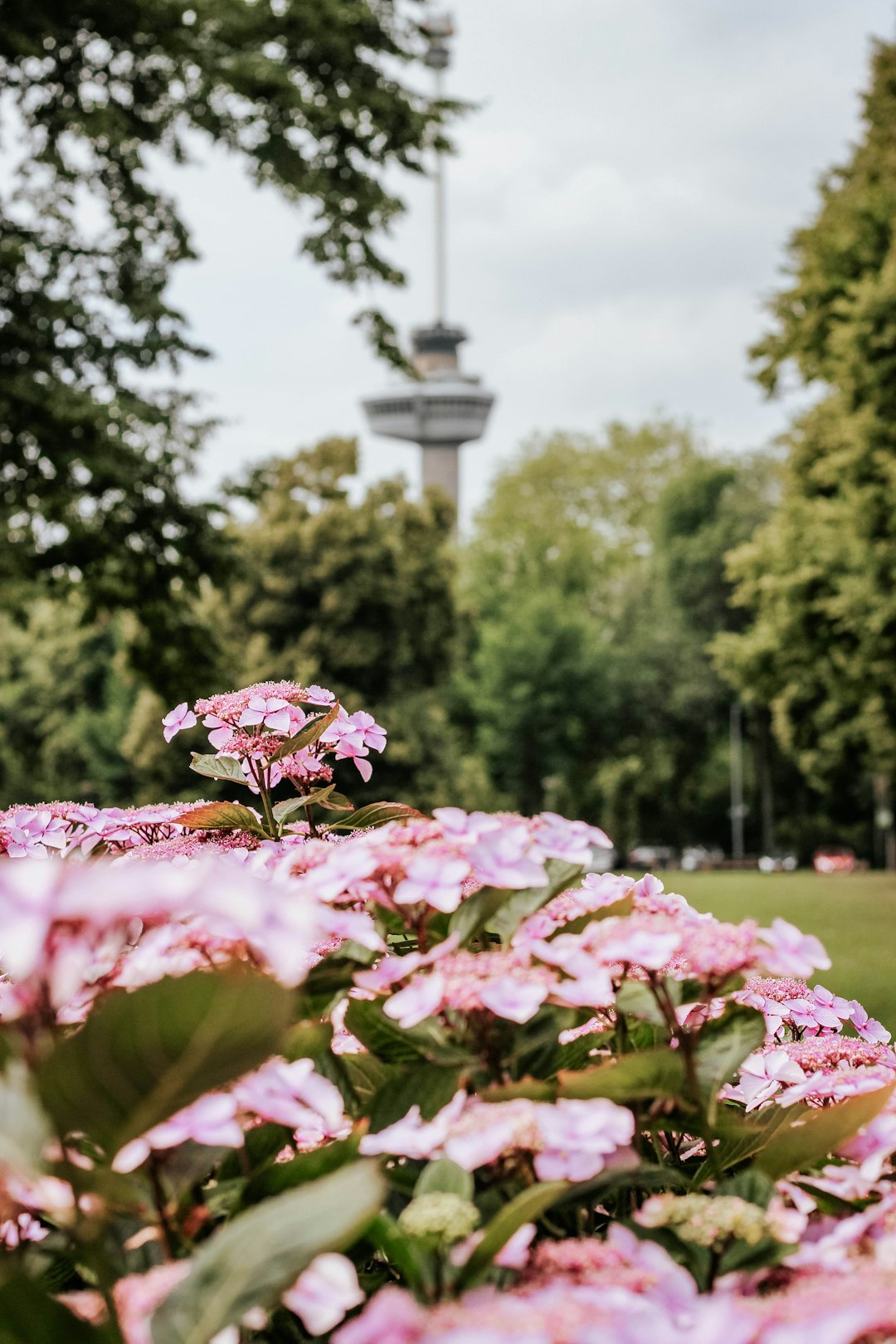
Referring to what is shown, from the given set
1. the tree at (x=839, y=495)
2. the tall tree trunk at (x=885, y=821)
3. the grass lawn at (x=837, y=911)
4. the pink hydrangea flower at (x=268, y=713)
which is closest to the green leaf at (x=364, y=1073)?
the pink hydrangea flower at (x=268, y=713)

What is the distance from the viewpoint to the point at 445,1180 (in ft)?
3.80

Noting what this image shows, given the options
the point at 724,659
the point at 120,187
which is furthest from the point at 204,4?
the point at 724,659

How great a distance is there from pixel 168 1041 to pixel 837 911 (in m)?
18.4

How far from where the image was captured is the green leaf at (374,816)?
2164 millimetres

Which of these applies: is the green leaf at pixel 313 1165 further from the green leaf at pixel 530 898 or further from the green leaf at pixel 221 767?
the green leaf at pixel 221 767

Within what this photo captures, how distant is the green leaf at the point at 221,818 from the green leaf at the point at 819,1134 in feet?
3.53

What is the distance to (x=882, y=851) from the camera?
46.1 m

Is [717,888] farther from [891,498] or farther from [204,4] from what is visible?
[204,4]

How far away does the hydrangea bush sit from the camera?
96 cm

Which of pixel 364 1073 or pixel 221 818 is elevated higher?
pixel 221 818

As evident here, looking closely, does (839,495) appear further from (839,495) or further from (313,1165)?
(313,1165)

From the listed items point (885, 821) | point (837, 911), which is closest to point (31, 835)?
point (837, 911)

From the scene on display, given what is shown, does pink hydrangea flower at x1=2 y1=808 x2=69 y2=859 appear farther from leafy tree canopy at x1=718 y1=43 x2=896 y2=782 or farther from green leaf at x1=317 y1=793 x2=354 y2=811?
leafy tree canopy at x1=718 y1=43 x2=896 y2=782

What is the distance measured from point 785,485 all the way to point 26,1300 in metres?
25.6
